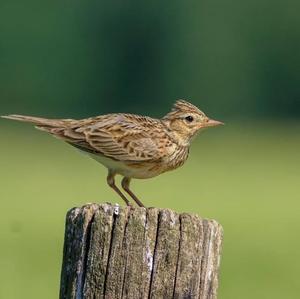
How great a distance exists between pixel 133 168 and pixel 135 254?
3.93 metres

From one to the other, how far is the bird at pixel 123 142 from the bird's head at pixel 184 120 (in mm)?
111

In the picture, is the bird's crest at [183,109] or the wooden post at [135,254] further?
the bird's crest at [183,109]

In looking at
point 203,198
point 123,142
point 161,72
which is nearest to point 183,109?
point 123,142

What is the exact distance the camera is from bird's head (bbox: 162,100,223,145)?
10305mm

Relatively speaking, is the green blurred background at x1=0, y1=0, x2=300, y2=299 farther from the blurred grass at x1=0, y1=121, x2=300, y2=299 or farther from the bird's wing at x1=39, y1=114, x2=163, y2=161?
the bird's wing at x1=39, y1=114, x2=163, y2=161

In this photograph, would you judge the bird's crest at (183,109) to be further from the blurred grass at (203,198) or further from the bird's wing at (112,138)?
the blurred grass at (203,198)

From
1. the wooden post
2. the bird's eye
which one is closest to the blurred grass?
the bird's eye

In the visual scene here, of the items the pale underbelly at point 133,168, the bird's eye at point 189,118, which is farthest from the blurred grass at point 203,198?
the bird's eye at point 189,118

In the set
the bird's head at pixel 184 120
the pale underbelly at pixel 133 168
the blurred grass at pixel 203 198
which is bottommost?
the pale underbelly at pixel 133 168

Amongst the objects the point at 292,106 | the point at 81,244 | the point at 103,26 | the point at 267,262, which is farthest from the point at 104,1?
the point at 81,244

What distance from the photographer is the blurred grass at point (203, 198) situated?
16.0m

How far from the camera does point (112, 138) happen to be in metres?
9.88

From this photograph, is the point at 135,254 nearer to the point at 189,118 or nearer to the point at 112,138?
the point at 112,138

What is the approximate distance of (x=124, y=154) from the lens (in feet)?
32.4
